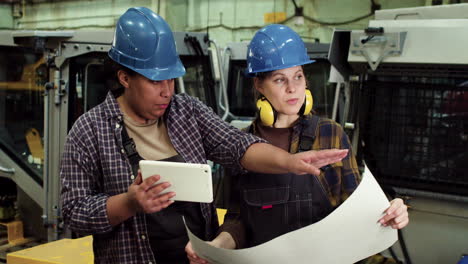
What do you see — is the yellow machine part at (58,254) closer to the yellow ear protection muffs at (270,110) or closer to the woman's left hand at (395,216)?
the yellow ear protection muffs at (270,110)

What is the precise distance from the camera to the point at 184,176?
1167mm

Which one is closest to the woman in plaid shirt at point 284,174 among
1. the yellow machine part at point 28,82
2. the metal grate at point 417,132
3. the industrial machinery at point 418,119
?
the industrial machinery at point 418,119

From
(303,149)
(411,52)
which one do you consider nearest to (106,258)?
(303,149)

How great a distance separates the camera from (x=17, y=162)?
4727mm

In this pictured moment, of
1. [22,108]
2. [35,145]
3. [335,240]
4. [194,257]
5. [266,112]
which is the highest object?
[266,112]

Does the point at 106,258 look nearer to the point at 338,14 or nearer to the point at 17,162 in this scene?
the point at 17,162

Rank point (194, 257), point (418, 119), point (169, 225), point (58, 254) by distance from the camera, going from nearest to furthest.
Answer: point (194, 257), point (169, 225), point (58, 254), point (418, 119)

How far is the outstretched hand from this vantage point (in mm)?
1227

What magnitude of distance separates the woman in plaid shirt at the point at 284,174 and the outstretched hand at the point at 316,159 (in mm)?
293

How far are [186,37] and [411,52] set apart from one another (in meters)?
2.46

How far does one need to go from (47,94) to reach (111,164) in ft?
10.7

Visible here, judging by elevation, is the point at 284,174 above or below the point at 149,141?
below

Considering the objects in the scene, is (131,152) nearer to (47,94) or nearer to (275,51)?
(275,51)

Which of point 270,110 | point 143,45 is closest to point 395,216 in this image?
point 270,110
